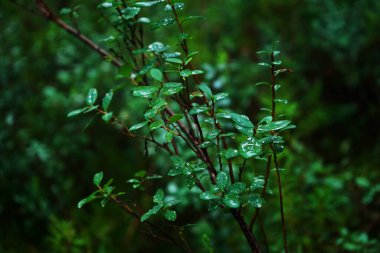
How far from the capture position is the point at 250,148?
1082mm

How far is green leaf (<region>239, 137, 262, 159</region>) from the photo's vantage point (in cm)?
106

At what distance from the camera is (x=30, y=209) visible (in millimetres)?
2730

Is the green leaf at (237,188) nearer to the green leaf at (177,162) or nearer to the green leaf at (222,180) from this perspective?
the green leaf at (222,180)

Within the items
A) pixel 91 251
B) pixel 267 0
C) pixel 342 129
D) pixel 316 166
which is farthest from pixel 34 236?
pixel 267 0

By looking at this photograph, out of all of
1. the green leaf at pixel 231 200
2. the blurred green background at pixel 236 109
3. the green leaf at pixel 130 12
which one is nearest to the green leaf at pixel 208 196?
the green leaf at pixel 231 200

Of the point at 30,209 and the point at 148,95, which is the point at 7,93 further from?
the point at 148,95

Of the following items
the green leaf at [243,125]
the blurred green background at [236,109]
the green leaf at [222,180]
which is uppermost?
the green leaf at [243,125]

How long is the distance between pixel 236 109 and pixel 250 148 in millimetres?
2129

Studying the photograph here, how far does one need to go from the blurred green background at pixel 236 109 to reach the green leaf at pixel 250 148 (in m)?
1.19

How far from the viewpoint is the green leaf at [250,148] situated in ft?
→ 3.46

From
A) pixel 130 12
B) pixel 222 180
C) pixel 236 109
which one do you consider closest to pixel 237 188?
pixel 222 180

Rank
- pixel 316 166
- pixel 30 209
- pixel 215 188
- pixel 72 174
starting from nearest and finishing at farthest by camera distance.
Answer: pixel 215 188 < pixel 316 166 < pixel 30 209 < pixel 72 174

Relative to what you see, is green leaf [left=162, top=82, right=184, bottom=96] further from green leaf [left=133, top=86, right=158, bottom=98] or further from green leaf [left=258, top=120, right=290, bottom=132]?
green leaf [left=258, top=120, right=290, bottom=132]

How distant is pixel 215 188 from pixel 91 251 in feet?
5.25
